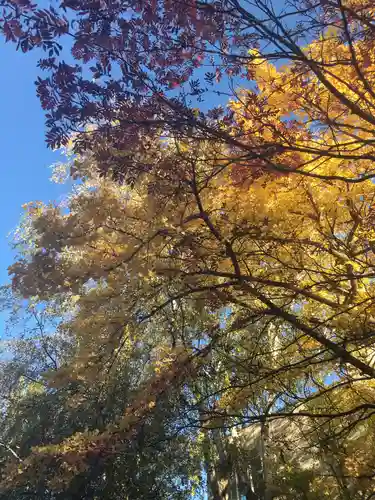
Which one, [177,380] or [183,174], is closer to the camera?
[183,174]

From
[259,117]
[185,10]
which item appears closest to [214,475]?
[259,117]

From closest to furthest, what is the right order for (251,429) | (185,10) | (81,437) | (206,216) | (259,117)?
(185,10) → (259,117) → (206,216) → (81,437) → (251,429)

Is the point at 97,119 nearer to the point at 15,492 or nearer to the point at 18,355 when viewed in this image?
the point at 15,492

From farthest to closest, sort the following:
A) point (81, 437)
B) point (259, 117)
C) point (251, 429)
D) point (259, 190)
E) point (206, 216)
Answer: point (251, 429) < point (81, 437) < point (259, 190) < point (206, 216) < point (259, 117)

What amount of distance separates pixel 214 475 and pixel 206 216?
567cm

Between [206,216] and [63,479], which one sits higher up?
[206,216]

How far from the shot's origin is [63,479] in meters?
3.59

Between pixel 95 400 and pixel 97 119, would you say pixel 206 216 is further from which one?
pixel 95 400

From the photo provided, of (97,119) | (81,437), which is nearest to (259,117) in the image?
(97,119)

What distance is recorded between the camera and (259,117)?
9.72 feet

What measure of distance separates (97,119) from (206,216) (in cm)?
110

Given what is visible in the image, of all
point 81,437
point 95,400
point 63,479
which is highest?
point 95,400

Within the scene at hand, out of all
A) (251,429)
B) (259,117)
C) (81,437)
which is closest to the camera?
(259,117)

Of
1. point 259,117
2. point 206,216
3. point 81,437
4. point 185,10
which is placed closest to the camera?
point 185,10
